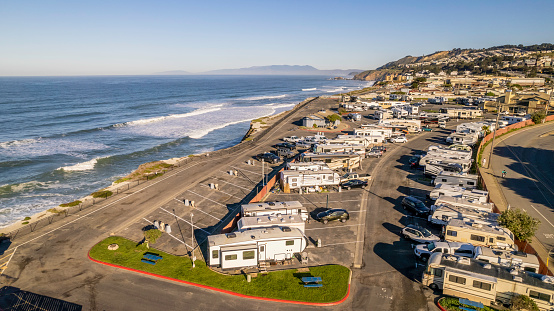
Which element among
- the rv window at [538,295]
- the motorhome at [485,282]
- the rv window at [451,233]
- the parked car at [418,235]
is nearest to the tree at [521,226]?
the rv window at [451,233]

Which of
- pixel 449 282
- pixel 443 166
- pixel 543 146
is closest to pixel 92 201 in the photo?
pixel 449 282

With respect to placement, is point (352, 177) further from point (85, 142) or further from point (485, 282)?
point (85, 142)

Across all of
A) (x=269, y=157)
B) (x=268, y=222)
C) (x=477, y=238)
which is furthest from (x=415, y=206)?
(x=269, y=157)

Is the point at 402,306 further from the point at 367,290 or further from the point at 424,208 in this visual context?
the point at 424,208

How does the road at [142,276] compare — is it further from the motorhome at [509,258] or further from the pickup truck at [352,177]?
the motorhome at [509,258]

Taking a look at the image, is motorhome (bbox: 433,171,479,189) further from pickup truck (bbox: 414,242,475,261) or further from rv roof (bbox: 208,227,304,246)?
rv roof (bbox: 208,227,304,246)
